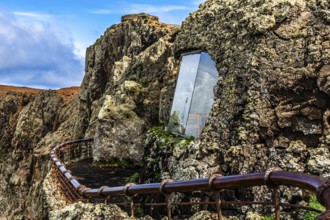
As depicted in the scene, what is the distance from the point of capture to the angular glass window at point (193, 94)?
1189 centimetres

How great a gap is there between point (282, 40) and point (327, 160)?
2.96 m

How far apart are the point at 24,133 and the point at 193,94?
1388 inches

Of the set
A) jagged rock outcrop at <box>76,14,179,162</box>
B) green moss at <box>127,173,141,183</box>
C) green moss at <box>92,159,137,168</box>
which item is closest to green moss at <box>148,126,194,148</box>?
green moss at <box>127,173,141,183</box>

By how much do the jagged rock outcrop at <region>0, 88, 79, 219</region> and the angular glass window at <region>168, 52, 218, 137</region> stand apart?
21256 mm

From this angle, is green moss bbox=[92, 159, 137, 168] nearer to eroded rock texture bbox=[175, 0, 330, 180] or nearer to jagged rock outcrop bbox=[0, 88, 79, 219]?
eroded rock texture bbox=[175, 0, 330, 180]

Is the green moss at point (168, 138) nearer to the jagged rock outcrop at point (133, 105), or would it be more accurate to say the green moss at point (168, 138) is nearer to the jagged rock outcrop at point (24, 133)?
the jagged rock outcrop at point (133, 105)

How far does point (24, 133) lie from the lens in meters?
44.6

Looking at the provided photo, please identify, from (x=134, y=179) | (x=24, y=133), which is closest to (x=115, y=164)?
(x=134, y=179)

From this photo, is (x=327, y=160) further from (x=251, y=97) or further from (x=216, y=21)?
(x=216, y=21)

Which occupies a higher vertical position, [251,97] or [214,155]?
[251,97]

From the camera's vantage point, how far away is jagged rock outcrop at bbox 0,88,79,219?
122 feet

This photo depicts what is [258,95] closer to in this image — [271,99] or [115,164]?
[271,99]

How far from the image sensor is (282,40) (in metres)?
10.2

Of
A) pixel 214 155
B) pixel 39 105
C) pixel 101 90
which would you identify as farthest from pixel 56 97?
pixel 214 155
